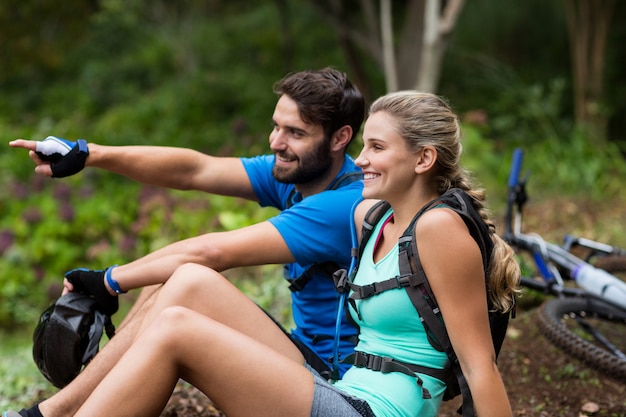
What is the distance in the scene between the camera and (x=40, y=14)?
1179 centimetres

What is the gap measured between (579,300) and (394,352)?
1.95 m

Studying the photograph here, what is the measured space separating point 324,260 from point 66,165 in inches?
43.1

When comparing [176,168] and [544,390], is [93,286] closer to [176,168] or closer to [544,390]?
[176,168]

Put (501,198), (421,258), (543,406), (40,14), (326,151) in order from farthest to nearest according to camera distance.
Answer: (40,14)
(501,198)
(543,406)
(326,151)
(421,258)

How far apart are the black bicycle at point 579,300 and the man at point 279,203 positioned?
1.29 metres

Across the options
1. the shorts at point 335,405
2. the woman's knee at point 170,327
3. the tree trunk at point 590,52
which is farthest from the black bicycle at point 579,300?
the tree trunk at point 590,52

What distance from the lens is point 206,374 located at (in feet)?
7.12

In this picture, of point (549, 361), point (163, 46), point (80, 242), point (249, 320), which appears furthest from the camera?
point (163, 46)

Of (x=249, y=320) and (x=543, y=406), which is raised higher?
(x=249, y=320)

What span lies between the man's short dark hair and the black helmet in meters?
1.07

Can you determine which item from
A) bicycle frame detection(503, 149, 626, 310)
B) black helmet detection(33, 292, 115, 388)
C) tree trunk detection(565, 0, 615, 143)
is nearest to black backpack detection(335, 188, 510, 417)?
black helmet detection(33, 292, 115, 388)

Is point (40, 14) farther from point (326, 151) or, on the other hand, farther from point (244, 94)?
point (326, 151)

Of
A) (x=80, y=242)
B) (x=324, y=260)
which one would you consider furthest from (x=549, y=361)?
(x=80, y=242)

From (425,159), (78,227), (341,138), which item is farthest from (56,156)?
(78,227)
